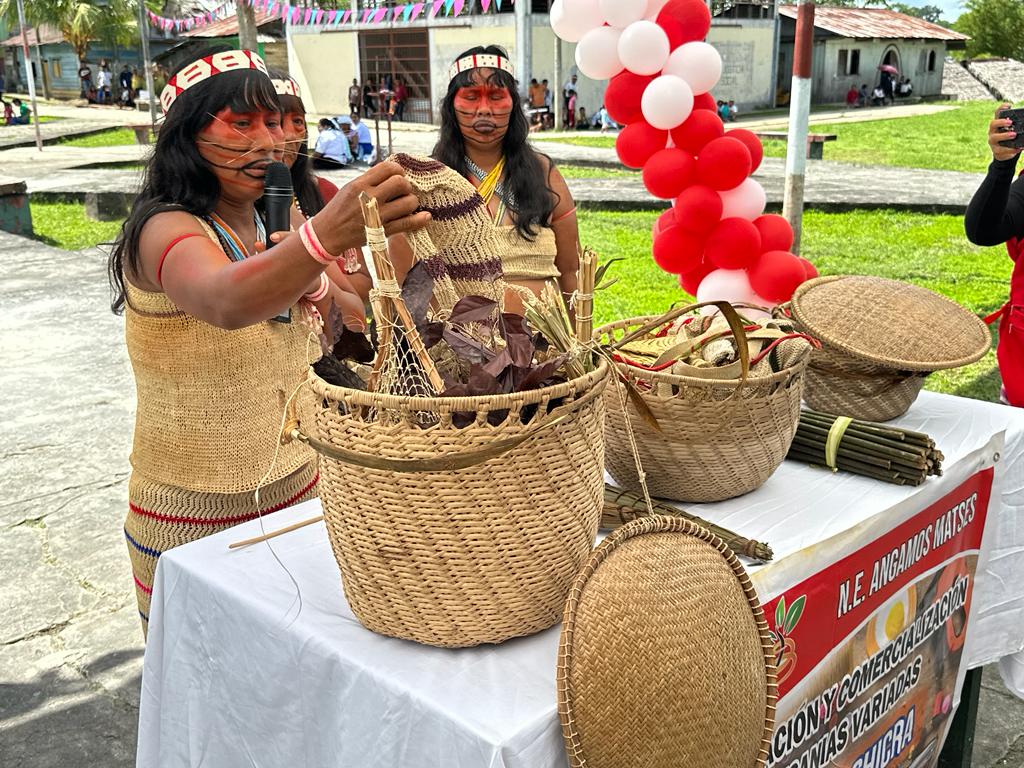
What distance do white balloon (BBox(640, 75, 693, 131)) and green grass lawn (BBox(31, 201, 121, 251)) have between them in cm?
734

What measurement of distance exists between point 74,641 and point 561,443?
2.24 metres

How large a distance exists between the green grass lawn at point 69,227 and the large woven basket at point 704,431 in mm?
8818

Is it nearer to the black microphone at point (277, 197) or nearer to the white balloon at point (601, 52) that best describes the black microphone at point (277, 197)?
the black microphone at point (277, 197)

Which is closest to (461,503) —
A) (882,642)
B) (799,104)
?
(882,642)

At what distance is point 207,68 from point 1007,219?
81.2 inches

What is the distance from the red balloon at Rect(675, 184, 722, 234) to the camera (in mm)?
3480

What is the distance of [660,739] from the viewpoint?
106 centimetres

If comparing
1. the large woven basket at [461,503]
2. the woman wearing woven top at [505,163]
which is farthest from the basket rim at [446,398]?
the woman wearing woven top at [505,163]

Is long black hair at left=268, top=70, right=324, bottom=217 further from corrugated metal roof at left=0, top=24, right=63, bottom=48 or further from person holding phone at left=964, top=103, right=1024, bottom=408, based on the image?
corrugated metal roof at left=0, top=24, right=63, bottom=48

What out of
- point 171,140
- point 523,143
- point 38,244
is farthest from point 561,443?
point 38,244

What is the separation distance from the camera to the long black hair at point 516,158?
2.78 metres

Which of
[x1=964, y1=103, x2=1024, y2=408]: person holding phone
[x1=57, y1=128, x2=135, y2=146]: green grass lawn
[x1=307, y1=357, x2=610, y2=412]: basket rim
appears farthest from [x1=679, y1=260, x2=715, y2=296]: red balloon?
[x1=57, y1=128, x2=135, y2=146]: green grass lawn

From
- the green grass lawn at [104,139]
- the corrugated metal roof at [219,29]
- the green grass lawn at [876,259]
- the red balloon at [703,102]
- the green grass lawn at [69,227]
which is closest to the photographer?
the red balloon at [703,102]

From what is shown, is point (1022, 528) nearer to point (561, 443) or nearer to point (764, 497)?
point (764, 497)
